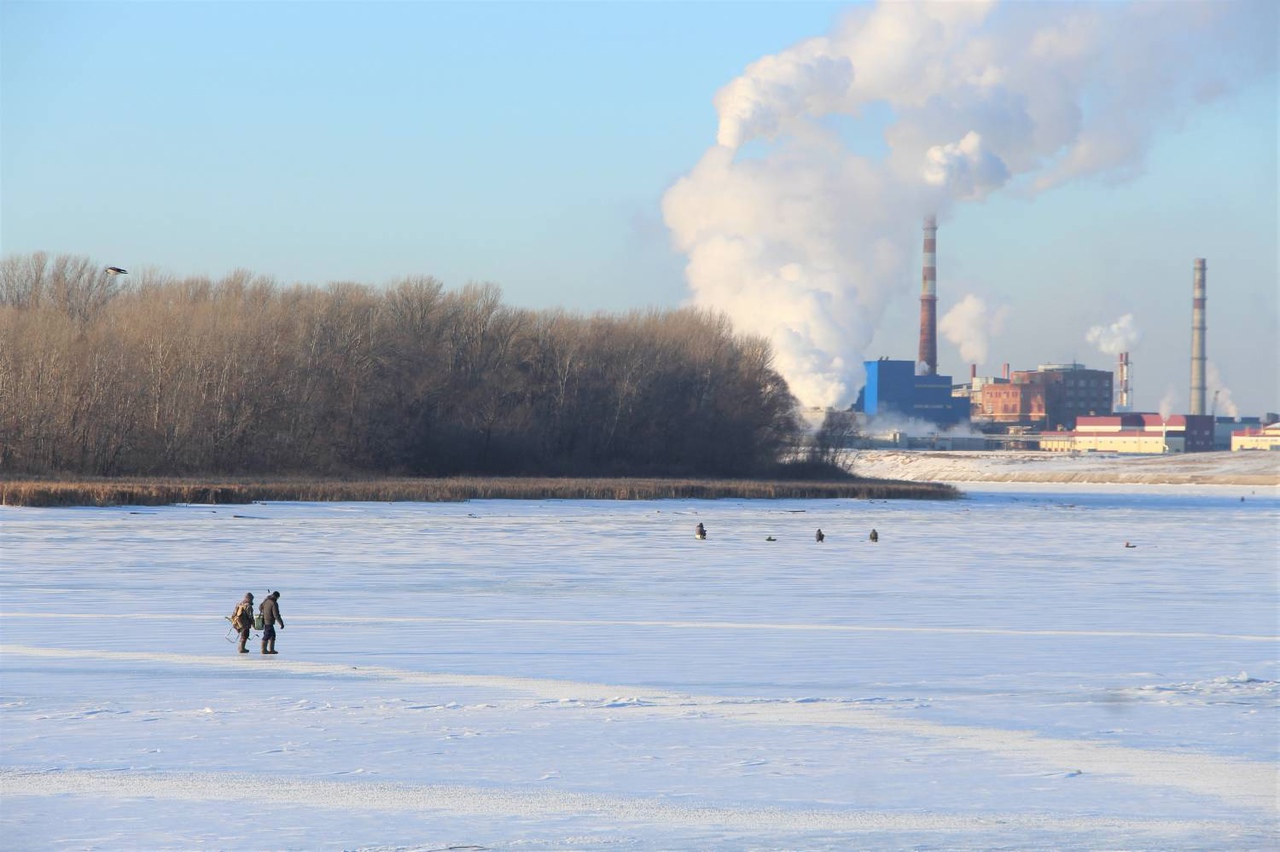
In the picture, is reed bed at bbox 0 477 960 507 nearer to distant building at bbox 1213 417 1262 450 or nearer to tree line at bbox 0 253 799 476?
tree line at bbox 0 253 799 476

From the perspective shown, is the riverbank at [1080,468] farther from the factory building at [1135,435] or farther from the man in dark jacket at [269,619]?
the man in dark jacket at [269,619]

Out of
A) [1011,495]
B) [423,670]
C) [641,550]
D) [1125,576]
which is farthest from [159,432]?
[423,670]

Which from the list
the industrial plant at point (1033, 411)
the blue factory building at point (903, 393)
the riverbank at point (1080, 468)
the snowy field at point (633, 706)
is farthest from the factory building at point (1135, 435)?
the snowy field at point (633, 706)

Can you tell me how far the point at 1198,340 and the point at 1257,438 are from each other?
11.6 m

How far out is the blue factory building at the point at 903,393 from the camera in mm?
114625

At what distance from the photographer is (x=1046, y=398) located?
447 feet

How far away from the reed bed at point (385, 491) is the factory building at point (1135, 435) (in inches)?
2830

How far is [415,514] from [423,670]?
24.7 m

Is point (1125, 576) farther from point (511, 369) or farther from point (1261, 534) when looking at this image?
point (511, 369)

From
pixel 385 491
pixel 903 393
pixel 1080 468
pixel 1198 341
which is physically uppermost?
pixel 1198 341

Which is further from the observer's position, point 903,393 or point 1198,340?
point 1198,340

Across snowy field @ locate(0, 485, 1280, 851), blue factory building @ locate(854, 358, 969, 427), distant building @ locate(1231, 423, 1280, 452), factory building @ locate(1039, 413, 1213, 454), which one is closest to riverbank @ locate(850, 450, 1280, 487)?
blue factory building @ locate(854, 358, 969, 427)

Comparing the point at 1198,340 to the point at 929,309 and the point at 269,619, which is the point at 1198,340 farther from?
the point at 269,619

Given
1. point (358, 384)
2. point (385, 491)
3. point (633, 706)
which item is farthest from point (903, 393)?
point (633, 706)
